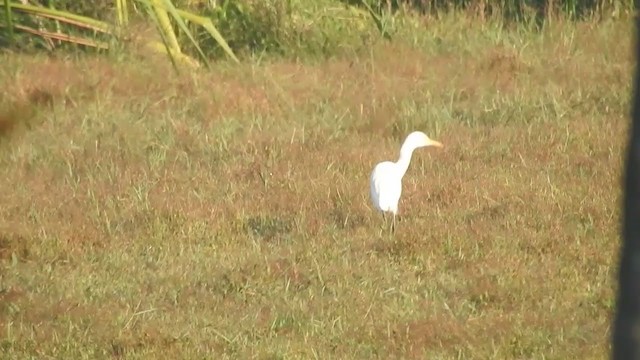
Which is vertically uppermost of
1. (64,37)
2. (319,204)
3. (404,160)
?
(64,37)

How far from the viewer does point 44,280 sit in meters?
6.43

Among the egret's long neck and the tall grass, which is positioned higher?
the egret's long neck

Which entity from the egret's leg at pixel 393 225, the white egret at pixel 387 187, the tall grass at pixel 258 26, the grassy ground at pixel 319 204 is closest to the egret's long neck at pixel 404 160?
the white egret at pixel 387 187

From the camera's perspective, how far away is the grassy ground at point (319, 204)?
566 cm

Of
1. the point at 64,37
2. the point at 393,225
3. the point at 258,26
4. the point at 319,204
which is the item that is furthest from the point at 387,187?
the point at 258,26

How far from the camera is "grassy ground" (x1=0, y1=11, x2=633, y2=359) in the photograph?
566 cm

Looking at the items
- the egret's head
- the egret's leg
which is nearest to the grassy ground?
the egret's leg

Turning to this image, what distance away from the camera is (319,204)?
7.60 m

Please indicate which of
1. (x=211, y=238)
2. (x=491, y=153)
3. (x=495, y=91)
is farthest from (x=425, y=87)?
(x=211, y=238)

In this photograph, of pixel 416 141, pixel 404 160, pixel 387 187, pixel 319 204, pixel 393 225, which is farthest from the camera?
pixel 416 141

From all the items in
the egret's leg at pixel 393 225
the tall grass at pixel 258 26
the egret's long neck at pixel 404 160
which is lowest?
the tall grass at pixel 258 26

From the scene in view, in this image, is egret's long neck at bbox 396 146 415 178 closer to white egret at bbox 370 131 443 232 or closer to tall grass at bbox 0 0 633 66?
white egret at bbox 370 131 443 232

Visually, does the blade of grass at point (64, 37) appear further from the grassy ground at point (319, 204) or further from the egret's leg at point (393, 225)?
the egret's leg at point (393, 225)

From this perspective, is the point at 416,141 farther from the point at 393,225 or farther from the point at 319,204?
the point at 393,225
